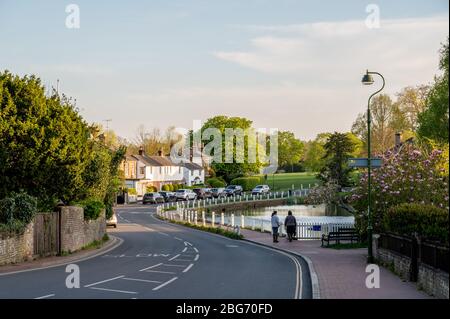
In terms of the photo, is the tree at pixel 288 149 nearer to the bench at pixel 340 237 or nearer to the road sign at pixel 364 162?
the bench at pixel 340 237

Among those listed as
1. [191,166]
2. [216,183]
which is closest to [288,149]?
[191,166]

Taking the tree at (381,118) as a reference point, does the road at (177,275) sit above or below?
below

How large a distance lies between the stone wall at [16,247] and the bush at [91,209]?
6.97 metres

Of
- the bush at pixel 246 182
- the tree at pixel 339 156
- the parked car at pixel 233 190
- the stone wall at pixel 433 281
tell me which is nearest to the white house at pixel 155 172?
the bush at pixel 246 182

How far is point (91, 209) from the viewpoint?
32469 millimetres

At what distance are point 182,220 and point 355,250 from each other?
1051 inches

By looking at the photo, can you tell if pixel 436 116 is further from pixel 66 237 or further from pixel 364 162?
pixel 66 237

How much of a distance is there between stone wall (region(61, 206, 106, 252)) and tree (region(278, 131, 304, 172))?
128m

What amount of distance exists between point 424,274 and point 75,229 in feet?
59.4

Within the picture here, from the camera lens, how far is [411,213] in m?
20.9

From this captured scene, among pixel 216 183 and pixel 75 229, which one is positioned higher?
pixel 216 183

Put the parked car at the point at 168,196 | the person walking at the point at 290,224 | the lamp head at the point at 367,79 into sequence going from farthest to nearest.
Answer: the parked car at the point at 168,196, the person walking at the point at 290,224, the lamp head at the point at 367,79

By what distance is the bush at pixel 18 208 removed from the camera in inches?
953

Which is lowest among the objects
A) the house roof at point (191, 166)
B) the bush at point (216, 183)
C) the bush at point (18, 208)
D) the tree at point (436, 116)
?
the bush at point (216, 183)
